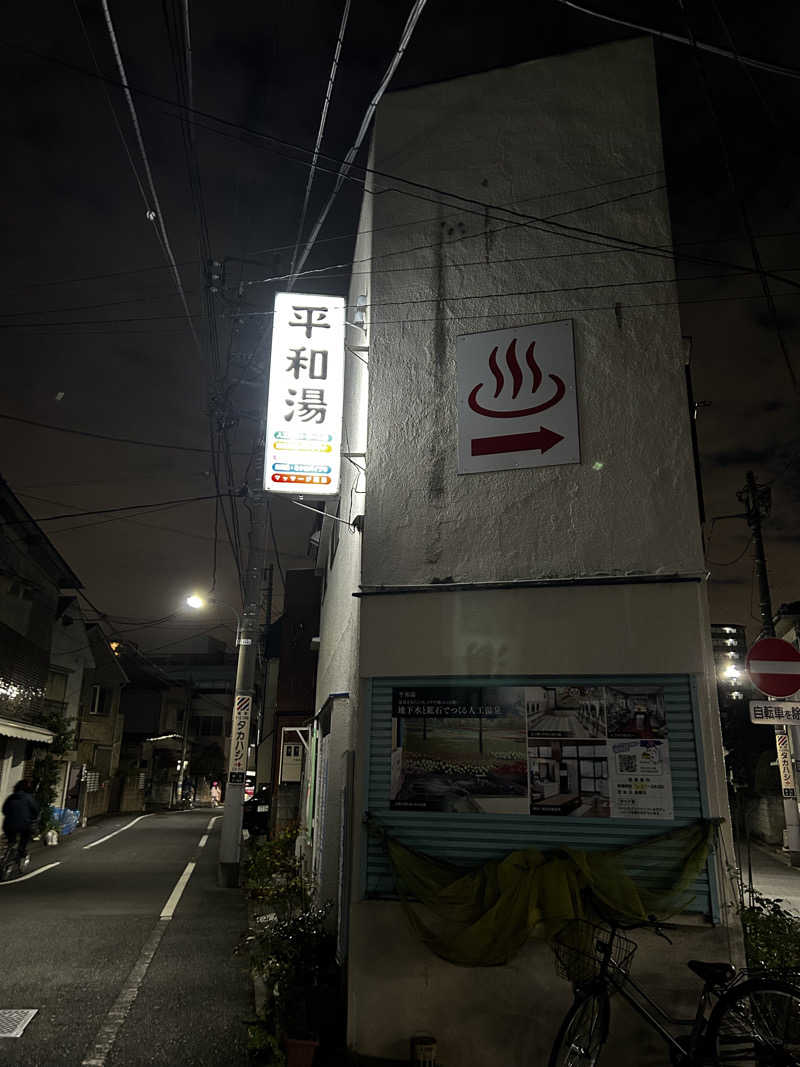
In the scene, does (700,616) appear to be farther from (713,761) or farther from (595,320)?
(595,320)

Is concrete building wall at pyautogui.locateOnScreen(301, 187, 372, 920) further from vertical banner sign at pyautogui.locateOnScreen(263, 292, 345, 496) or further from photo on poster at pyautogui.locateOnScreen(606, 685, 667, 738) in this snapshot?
photo on poster at pyautogui.locateOnScreen(606, 685, 667, 738)

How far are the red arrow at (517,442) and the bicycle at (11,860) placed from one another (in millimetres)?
13889

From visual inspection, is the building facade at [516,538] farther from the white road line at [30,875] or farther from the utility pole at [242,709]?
the white road line at [30,875]

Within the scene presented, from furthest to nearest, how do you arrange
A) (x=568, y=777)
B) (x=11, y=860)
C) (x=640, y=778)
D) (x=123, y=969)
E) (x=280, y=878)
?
1. (x=11, y=860)
2. (x=280, y=878)
3. (x=123, y=969)
4. (x=568, y=777)
5. (x=640, y=778)

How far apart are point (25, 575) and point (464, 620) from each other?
21555 mm

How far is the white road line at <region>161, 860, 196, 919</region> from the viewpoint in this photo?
1211 cm

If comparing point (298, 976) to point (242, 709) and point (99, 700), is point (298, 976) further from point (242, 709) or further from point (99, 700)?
point (99, 700)

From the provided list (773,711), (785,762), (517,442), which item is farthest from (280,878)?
(785,762)

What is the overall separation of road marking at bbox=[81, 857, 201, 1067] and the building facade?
7.04ft

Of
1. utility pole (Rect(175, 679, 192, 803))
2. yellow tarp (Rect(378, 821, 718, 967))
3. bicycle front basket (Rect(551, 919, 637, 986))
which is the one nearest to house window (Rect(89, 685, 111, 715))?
utility pole (Rect(175, 679, 192, 803))

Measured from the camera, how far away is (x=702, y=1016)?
16.7 ft

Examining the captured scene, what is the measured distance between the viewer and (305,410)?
29.1ft

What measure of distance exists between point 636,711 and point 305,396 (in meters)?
5.21

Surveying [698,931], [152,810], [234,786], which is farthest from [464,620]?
[152,810]
